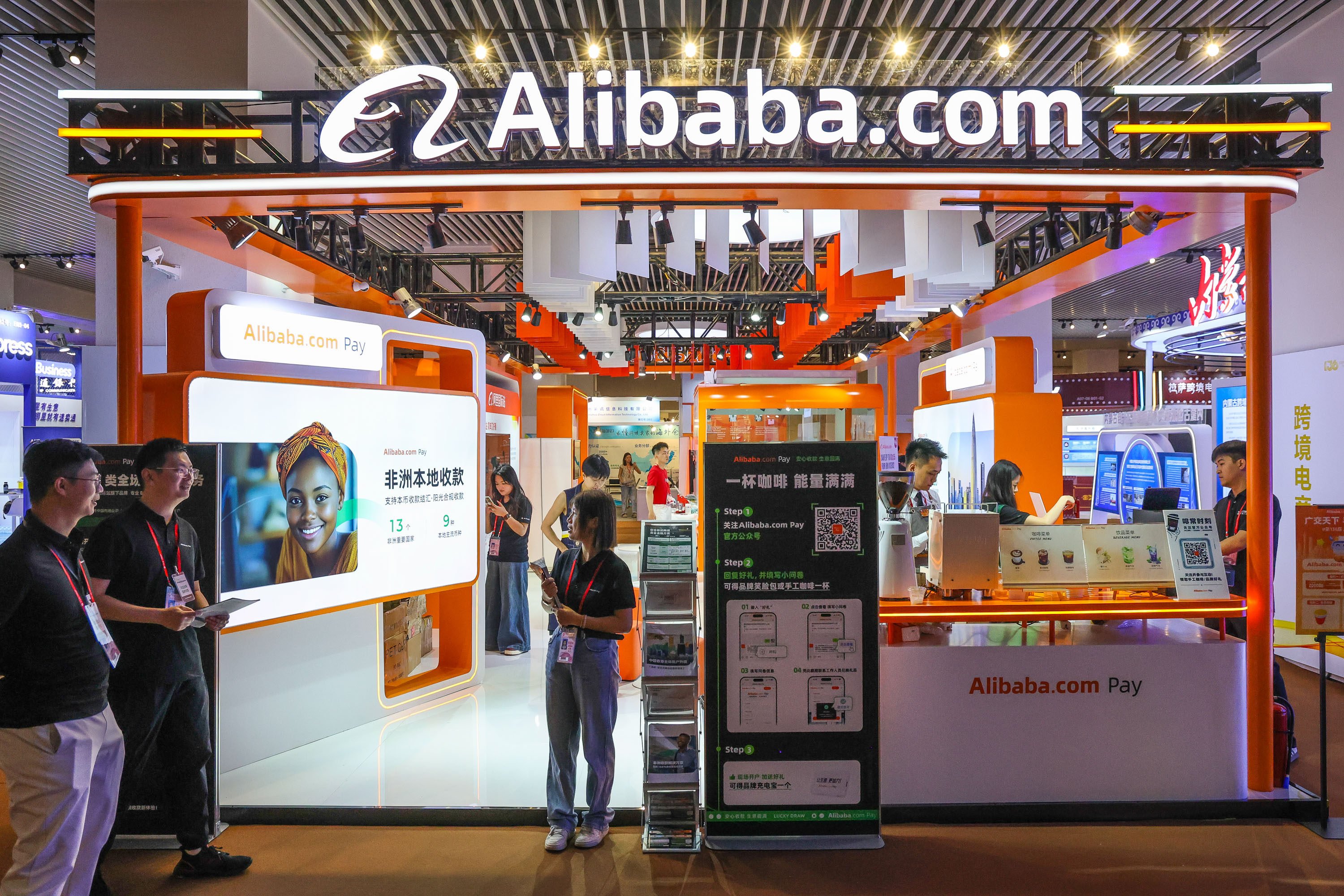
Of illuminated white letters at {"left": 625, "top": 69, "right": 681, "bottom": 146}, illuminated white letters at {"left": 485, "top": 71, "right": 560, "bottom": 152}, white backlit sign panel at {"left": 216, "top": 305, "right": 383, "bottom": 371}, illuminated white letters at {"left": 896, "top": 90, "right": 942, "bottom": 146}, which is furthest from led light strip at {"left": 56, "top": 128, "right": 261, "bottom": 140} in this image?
illuminated white letters at {"left": 896, "top": 90, "right": 942, "bottom": 146}

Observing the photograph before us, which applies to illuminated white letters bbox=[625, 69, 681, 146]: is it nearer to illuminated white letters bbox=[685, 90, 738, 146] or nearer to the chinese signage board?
illuminated white letters bbox=[685, 90, 738, 146]

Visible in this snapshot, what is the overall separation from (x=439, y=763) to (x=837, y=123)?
3836mm

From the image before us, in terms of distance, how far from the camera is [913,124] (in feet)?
11.7

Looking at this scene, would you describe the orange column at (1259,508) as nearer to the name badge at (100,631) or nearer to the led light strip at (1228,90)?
the led light strip at (1228,90)

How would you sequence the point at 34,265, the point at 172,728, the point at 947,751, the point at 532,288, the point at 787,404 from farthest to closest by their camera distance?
the point at 34,265, the point at 787,404, the point at 532,288, the point at 947,751, the point at 172,728

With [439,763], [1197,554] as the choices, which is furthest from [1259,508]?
[439,763]

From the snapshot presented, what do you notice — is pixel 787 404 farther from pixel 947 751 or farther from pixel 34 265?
pixel 34 265

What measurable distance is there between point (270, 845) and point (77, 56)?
547 centimetres

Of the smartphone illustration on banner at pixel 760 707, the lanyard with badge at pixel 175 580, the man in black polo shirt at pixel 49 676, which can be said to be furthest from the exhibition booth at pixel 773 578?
the man in black polo shirt at pixel 49 676

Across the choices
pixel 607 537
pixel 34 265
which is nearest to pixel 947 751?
pixel 607 537

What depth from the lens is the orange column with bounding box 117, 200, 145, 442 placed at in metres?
3.62

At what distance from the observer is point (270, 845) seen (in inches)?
128

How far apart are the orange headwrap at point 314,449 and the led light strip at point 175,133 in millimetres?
1484

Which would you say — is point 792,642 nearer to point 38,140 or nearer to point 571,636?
point 571,636
